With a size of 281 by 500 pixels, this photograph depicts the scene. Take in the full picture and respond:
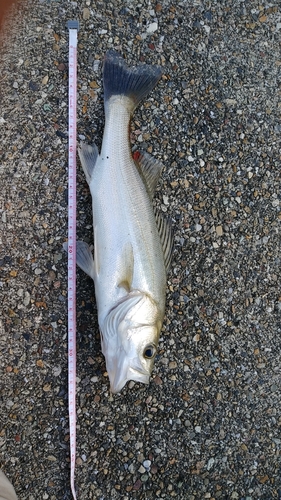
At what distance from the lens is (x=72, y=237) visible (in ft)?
7.92

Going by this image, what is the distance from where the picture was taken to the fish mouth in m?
2.13

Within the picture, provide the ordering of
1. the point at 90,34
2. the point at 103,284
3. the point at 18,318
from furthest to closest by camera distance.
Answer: the point at 90,34 < the point at 18,318 < the point at 103,284

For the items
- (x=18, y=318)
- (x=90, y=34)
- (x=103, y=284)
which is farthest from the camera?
(x=90, y=34)

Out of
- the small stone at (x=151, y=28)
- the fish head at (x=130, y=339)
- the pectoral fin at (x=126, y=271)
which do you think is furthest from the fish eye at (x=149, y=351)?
the small stone at (x=151, y=28)

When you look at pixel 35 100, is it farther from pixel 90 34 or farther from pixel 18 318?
pixel 18 318

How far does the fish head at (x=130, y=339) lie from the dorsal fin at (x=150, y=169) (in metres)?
0.62

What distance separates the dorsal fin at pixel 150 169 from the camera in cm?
240

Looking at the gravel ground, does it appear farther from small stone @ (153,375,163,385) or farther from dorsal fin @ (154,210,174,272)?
dorsal fin @ (154,210,174,272)

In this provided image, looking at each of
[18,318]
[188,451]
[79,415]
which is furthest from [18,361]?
[188,451]

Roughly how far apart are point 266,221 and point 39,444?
179cm

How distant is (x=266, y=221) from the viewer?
2.69m

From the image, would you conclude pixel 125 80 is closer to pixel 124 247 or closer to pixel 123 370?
pixel 124 247

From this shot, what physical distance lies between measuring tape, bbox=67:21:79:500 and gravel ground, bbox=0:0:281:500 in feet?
0.13

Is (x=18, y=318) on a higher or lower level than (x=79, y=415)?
higher
